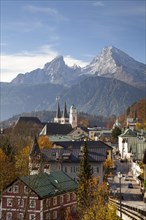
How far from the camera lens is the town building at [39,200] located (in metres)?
51.7

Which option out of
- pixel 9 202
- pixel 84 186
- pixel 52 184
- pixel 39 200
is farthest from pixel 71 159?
pixel 39 200

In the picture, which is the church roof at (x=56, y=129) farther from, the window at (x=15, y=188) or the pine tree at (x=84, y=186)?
the window at (x=15, y=188)

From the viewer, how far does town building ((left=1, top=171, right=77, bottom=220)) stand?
51656 mm

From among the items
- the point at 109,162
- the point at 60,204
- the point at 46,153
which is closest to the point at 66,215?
the point at 60,204

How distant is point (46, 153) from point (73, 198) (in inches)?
867

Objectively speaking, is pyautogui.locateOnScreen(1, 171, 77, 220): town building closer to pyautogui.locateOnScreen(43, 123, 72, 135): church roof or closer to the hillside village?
the hillside village

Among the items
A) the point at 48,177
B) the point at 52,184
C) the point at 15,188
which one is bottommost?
the point at 15,188

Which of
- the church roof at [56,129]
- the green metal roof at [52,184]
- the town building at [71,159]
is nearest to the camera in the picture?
the green metal roof at [52,184]

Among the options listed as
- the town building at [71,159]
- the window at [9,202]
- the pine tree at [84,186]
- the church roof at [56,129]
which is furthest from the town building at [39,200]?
the church roof at [56,129]

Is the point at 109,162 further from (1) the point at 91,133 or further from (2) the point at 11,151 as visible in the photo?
(1) the point at 91,133

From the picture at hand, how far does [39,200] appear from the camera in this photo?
51844mm

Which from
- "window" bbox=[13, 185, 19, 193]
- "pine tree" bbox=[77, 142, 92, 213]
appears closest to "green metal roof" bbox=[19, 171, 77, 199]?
"window" bbox=[13, 185, 19, 193]

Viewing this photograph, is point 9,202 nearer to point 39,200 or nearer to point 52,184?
point 39,200

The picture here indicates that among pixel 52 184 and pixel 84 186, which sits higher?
pixel 52 184
